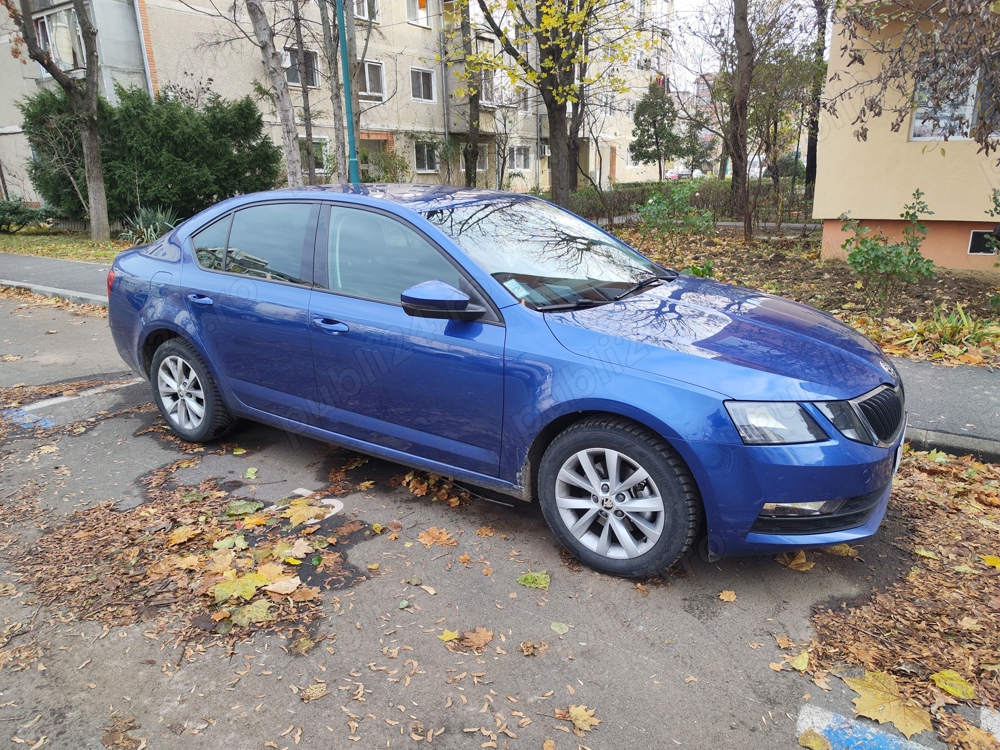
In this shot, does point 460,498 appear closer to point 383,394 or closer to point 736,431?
point 383,394

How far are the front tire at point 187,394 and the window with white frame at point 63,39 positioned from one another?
22200 mm

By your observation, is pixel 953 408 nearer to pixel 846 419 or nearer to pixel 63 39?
pixel 846 419

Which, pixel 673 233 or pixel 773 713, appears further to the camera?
pixel 673 233

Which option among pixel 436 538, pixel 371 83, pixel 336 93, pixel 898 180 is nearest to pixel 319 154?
pixel 371 83

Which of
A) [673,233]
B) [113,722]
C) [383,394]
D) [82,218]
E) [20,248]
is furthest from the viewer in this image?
[82,218]

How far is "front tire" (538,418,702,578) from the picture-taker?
9.57 feet

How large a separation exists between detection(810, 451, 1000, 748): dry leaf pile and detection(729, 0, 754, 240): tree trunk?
9.62 m

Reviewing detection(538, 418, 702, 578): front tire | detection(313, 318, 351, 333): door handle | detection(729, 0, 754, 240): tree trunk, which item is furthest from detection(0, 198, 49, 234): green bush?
detection(538, 418, 702, 578): front tire

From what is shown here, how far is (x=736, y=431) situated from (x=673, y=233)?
334 inches

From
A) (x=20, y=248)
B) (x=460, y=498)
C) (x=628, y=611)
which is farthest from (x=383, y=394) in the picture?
(x=20, y=248)

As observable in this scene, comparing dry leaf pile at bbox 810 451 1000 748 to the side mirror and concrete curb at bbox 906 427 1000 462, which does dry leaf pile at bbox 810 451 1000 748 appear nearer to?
concrete curb at bbox 906 427 1000 462

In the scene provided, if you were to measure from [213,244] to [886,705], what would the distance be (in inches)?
168

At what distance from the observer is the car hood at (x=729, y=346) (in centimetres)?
286

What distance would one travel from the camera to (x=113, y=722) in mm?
2375
